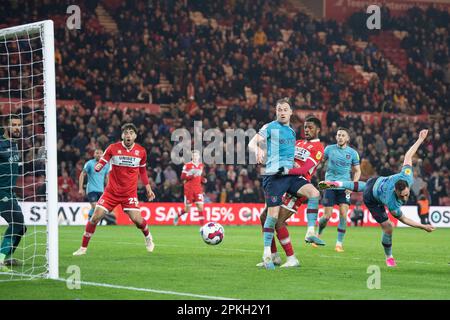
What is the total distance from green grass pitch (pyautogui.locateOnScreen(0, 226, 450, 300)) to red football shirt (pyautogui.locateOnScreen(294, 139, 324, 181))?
62.7 inches

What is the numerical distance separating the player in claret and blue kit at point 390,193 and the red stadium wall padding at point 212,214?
15.8 metres

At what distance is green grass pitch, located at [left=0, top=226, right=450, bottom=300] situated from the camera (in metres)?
8.67

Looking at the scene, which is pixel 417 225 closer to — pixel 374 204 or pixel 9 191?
pixel 374 204

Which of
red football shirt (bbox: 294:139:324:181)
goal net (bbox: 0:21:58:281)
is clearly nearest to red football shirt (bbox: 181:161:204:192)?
goal net (bbox: 0:21:58:281)

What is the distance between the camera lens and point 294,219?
29438mm

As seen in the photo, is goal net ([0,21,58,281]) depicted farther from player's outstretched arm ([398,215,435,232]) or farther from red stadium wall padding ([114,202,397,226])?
red stadium wall padding ([114,202,397,226])

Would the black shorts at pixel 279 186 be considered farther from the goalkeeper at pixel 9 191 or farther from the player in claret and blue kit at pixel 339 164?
the player in claret and blue kit at pixel 339 164

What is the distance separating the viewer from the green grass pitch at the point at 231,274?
28.5ft

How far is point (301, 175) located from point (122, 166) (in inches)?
147

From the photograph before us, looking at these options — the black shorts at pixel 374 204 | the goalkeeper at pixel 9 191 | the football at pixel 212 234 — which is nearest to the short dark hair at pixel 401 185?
the black shorts at pixel 374 204

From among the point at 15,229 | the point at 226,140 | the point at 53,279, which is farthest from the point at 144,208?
the point at 53,279

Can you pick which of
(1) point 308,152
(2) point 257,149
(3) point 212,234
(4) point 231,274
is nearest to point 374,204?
(1) point 308,152
